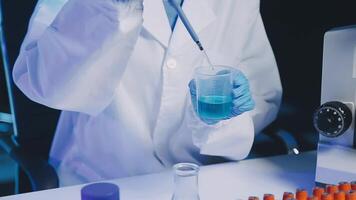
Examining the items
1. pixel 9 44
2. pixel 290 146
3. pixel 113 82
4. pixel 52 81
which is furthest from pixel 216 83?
pixel 9 44

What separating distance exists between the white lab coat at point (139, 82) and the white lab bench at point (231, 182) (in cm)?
7

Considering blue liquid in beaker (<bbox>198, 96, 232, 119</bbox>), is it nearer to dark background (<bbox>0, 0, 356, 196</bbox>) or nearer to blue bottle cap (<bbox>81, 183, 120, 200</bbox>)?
blue bottle cap (<bbox>81, 183, 120, 200</bbox>)

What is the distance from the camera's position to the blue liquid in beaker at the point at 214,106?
1035 mm

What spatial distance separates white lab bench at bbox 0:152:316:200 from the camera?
1110 millimetres

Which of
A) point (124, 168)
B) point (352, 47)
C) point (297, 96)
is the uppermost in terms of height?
point (352, 47)

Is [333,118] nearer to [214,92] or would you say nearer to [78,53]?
[214,92]

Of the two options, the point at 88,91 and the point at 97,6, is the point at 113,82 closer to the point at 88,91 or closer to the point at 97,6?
the point at 88,91

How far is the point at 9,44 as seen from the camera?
4.37 ft

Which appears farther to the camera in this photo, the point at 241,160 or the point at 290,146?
the point at 290,146

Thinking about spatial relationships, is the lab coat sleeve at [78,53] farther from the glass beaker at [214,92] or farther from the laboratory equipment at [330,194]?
the laboratory equipment at [330,194]

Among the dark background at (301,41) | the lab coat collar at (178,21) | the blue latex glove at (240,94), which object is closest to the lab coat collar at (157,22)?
the lab coat collar at (178,21)

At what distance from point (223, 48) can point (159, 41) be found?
0.23 m

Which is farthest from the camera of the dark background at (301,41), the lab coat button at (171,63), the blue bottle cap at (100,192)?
the dark background at (301,41)

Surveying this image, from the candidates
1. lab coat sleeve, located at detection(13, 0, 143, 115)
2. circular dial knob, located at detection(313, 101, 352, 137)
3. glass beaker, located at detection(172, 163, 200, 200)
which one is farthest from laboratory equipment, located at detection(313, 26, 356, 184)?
lab coat sleeve, located at detection(13, 0, 143, 115)
